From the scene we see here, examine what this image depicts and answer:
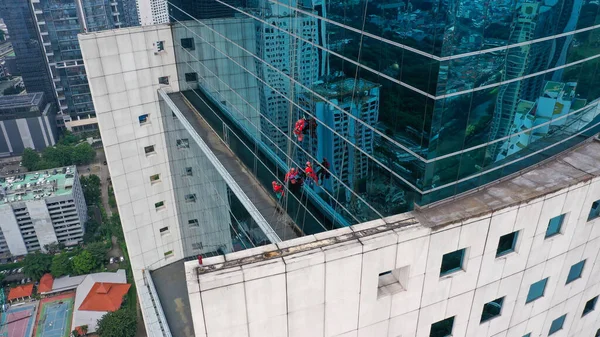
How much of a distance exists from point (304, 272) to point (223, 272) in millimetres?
2209

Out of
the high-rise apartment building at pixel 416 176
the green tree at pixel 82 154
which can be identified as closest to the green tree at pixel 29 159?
the green tree at pixel 82 154

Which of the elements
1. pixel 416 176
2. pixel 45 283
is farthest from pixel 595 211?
pixel 45 283

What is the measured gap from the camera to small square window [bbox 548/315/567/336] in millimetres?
18828

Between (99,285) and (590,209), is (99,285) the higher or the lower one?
the lower one

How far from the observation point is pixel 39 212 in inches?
3312

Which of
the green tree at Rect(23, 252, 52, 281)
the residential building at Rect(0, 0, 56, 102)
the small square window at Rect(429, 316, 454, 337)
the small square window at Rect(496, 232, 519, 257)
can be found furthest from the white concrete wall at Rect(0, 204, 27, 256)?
the small square window at Rect(496, 232, 519, 257)

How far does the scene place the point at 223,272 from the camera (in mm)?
11297

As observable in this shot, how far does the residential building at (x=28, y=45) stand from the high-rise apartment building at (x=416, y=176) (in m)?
114

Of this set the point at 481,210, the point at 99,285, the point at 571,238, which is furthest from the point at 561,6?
the point at 99,285

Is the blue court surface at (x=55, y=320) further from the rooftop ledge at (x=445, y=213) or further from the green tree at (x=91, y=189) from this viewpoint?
the rooftop ledge at (x=445, y=213)

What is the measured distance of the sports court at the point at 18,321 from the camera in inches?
2781

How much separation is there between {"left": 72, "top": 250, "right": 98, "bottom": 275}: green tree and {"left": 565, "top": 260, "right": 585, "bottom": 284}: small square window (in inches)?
3235

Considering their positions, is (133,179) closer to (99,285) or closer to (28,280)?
(99,285)

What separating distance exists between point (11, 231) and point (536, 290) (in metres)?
94.8
